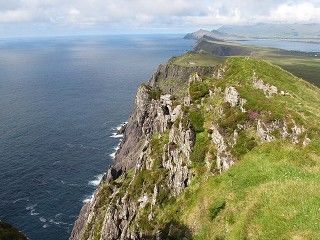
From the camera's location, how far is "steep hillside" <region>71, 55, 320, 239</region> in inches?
1567

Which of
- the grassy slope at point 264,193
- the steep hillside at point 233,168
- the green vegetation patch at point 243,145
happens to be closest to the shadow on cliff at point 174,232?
the steep hillside at point 233,168

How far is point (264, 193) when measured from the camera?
41344 millimetres

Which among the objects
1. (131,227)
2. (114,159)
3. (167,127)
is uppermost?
(167,127)

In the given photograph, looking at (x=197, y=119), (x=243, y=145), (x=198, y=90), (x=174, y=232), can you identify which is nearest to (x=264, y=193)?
(x=243, y=145)

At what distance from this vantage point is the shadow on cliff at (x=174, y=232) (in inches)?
1845

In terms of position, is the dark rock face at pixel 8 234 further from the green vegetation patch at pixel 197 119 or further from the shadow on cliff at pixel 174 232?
the green vegetation patch at pixel 197 119

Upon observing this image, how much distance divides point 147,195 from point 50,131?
143 m

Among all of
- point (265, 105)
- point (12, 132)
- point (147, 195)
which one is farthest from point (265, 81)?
point (12, 132)

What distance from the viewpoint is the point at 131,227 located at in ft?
192

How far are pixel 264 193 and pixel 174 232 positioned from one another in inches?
505

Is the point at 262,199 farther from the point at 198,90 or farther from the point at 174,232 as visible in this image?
the point at 198,90

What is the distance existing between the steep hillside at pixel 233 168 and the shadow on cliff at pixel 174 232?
0.39 feet

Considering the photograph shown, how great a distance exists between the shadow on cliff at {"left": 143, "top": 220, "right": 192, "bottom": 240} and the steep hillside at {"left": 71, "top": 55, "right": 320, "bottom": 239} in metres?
0.12

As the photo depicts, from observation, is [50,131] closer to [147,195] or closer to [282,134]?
[147,195]
